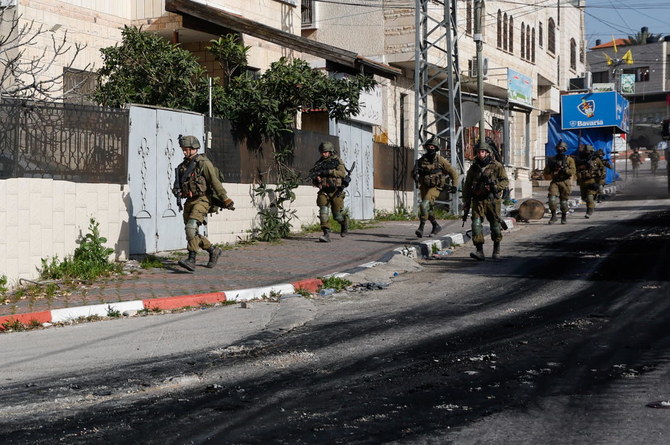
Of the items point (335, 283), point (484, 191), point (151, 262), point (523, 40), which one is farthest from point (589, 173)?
point (523, 40)

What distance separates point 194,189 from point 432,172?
5.82 metres

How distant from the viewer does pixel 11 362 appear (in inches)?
275

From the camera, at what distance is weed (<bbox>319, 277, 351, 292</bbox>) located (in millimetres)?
11372

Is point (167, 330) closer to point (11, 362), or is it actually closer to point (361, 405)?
point (11, 362)

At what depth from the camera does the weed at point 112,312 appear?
9484 millimetres

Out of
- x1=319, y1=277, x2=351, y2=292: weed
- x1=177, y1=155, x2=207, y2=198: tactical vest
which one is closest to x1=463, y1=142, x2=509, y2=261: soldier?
x1=319, y1=277, x2=351, y2=292: weed

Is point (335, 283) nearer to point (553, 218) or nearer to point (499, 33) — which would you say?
point (553, 218)

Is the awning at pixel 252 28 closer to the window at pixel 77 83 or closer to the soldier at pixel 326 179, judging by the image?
the window at pixel 77 83

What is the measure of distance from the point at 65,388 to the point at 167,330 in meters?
2.50

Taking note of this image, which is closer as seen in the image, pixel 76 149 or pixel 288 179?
pixel 76 149

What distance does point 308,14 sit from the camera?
29766mm

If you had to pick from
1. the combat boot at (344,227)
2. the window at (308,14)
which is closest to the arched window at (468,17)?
the window at (308,14)

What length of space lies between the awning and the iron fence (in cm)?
569

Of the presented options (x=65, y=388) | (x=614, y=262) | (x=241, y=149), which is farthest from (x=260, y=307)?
(x=241, y=149)
